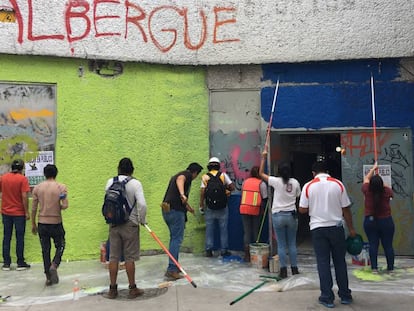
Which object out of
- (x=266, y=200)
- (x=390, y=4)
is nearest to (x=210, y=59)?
(x=266, y=200)

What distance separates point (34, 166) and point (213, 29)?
3.92 meters

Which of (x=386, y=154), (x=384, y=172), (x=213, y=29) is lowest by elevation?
(x=384, y=172)

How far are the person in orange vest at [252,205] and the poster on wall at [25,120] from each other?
Result: 3385mm

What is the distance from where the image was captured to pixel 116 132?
7.63 meters

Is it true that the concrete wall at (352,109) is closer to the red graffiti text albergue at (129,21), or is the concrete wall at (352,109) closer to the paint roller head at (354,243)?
the red graffiti text albergue at (129,21)

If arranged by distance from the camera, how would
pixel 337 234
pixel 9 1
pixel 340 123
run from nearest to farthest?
pixel 337 234, pixel 9 1, pixel 340 123

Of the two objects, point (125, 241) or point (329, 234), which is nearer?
point (329, 234)

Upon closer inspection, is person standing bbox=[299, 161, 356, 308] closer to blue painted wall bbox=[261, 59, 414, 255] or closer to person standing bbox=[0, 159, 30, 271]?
blue painted wall bbox=[261, 59, 414, 255]

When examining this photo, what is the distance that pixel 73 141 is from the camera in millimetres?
7453

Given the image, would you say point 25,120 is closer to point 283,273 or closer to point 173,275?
point 173,275

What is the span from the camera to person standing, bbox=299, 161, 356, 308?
5.00 metres

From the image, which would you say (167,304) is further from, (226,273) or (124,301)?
(226,273)

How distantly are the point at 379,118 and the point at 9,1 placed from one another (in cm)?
659

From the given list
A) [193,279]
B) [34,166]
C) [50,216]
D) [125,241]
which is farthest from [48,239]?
[193,279]
